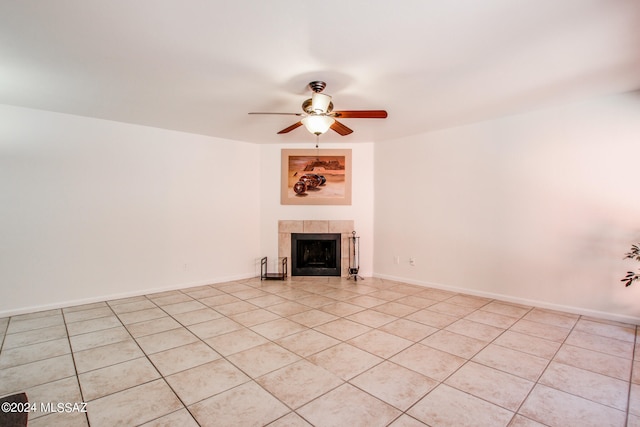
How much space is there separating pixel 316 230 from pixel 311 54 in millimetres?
3829

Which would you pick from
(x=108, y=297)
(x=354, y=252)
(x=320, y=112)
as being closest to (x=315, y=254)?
(x=354, y=252)

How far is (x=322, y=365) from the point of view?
257 cm

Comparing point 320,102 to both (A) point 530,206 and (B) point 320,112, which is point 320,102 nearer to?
(B) point 320,112

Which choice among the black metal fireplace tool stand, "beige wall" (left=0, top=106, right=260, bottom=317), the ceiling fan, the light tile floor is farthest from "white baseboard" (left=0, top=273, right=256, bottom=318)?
the ceiling fan

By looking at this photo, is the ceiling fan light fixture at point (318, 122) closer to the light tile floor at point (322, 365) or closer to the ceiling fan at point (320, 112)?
the ceiling fan at point (320, 112)

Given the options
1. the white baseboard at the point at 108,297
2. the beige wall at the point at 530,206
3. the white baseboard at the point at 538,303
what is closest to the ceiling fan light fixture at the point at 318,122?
the beige wall at the point at 530,206

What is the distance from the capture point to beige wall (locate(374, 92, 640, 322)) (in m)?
3.55

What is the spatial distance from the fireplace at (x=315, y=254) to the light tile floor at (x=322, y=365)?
5.72 feet

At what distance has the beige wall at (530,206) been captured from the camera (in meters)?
3.55

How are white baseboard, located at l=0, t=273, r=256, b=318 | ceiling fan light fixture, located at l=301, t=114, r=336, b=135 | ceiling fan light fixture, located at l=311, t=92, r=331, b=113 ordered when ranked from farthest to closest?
white baseboard, located at l=0, t=273, r=256, b=318 < ceiling fan light fixture, located at l=301, t=114, r=336, b=135 < ceiling fan light fixture, located at l=311, t=92, r=331, b=113

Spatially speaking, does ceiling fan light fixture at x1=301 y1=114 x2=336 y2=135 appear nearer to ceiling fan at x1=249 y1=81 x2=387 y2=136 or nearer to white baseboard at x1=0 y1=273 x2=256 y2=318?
ceiling fan at x1=249 y1=81 x2=387 y2=136

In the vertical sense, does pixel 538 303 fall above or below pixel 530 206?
below

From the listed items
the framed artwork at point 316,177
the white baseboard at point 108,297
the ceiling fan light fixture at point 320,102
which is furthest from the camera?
the framed artwork at point 316,177

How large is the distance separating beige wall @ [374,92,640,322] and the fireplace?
1.16m
